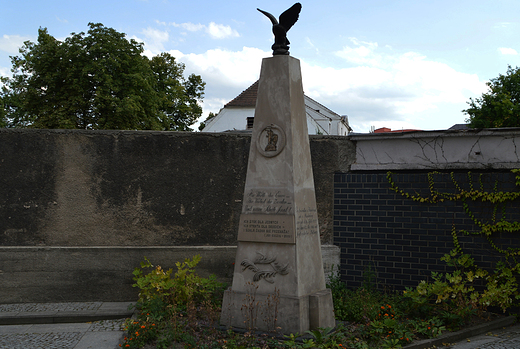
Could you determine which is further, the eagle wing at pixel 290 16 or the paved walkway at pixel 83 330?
the eagle wing at pixel 290 16

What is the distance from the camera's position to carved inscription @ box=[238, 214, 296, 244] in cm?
471

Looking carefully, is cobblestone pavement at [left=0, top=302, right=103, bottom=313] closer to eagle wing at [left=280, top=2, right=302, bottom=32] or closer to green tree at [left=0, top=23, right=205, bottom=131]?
eagle wing at [left=280, top=2, right=302, bottom=32]

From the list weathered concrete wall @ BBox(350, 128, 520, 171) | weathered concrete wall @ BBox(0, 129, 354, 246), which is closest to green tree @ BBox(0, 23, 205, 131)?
weathered concrete wall @ BBox(0, 129, 354, 246)

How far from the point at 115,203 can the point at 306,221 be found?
3.08 m

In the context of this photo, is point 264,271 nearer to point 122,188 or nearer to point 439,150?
point 122,188

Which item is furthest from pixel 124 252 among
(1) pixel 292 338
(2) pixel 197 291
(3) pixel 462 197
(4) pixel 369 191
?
(3) pixel 462 197

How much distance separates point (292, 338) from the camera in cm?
427

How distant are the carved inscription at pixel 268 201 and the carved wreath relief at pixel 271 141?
42 centimetres

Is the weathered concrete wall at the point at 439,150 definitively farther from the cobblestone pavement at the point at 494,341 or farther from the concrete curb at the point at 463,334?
the cobblestone pavement at the point at 494,341

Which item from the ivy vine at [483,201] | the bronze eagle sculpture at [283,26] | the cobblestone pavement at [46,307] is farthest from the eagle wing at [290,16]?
the cobblestone pavement at [46,307]

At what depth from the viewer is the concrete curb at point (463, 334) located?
14.9 feet

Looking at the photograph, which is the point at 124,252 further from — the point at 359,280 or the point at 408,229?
the point at 408,229

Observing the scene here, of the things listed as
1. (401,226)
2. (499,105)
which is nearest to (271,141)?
(401,226)

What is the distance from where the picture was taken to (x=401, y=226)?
20.7 ft
